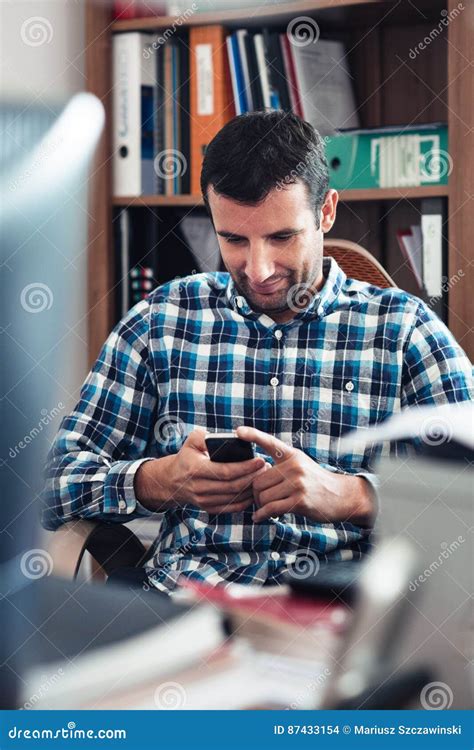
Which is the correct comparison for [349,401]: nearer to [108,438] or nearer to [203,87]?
[108,438]

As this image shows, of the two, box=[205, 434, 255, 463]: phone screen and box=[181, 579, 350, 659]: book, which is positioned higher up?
box=[205, 434, 255, 463]: phone screen

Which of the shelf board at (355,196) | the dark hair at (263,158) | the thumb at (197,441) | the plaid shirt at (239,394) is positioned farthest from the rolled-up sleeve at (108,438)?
the shelf board at (355,196)

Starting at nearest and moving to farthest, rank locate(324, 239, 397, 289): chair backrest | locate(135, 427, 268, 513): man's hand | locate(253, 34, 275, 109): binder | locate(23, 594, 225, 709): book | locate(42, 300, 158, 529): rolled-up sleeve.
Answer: locate(23, 594, 225, 709): book → locate(135, 427, 268, 513): man's hand → locate(42, 300, 158, 529): rolled-up sleeve → locate(324, 239, 397, 289): chair backrest → locate(253, 34, 275, 109): binder

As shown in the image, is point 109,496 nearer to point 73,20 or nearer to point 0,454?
point 0,454

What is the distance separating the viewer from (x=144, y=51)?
1389 millimetres

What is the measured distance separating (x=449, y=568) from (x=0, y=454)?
19.9 inches

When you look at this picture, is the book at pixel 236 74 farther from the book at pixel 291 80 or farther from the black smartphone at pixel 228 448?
the black smartphone at pixel 228 448

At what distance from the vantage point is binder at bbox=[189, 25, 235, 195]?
138cm

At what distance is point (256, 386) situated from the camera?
106cm

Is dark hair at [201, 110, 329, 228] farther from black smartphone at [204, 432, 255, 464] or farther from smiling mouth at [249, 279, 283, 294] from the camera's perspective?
black smartphone at [204, 432, 255, 464]

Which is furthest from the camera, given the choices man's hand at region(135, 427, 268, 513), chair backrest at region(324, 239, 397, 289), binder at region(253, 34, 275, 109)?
binder at region(253, 34, 275, 109)

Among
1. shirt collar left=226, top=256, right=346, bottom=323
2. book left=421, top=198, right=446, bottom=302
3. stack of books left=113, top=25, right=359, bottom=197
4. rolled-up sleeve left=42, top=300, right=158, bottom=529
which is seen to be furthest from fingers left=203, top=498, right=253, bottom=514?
stack of books left=113, top=25, right=359, bottom=197

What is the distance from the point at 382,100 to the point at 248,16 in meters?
0.26

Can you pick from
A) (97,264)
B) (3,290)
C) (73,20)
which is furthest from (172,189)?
(3,290)
